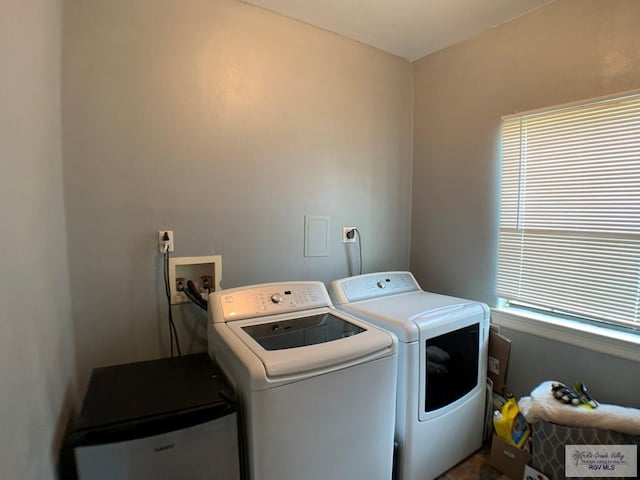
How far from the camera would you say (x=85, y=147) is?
1.47 m

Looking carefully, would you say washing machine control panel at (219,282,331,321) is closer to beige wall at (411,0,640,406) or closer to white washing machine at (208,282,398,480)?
white washing machine at (208,282,398,480)

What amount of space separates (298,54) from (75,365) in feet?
6.56

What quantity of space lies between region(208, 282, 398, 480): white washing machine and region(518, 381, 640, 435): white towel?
70 cm

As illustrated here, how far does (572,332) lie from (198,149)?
86.1 inches

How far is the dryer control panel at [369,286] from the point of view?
190 centimetres

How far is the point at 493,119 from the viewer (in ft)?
6.78

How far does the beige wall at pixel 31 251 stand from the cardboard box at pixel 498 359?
2062mm

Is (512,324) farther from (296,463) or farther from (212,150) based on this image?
(212,150)

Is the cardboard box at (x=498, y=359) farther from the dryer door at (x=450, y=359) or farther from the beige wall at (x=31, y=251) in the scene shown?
the beige wall at (x=31, y=251)

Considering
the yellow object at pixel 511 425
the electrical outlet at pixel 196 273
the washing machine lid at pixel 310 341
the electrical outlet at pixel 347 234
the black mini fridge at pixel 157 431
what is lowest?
the yellow object at pixel 511 425

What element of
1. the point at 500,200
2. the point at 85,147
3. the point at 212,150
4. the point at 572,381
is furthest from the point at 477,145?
the point at 85,147

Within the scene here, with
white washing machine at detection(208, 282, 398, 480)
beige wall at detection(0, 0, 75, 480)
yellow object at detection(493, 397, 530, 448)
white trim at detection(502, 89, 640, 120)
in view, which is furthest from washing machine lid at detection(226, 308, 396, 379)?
white trim at detection(502, 89, 640, 120)

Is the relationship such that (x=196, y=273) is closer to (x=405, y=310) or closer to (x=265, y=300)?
(x=265, y=300)

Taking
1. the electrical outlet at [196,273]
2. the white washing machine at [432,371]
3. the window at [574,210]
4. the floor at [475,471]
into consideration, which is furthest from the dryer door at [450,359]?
the electrical outlet at [196,273]
